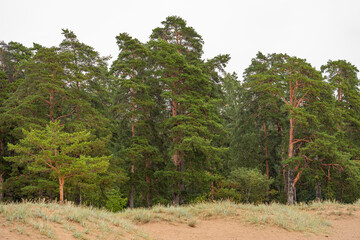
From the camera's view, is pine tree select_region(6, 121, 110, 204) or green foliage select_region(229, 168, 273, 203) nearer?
pine tree select_region(6, 121, 110, 204)

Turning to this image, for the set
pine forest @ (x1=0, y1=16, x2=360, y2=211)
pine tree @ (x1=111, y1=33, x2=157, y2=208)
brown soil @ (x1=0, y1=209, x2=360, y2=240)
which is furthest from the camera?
pine tree @ (x1=111, y1=33, x2=157, y2=208)

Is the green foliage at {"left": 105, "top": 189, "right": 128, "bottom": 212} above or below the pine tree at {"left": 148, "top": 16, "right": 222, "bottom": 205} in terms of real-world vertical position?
below

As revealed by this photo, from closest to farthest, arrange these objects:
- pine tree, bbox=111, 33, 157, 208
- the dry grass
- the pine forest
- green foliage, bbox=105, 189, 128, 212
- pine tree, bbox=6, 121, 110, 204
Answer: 1. the dry grass
2. pine tree, bbox=6, 121, 110, 204
3. the pine forest
4. pine tree, bbox=111, 33, 157, 208
5. green foliage, bbox=105, 189, 128, 212

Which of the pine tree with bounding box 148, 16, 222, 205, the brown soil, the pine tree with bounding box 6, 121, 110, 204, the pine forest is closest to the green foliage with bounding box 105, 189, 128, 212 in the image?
the pine forest

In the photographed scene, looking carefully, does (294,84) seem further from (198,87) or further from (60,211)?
(60,211)

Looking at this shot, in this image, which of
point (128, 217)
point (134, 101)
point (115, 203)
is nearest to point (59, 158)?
point (128, 217)

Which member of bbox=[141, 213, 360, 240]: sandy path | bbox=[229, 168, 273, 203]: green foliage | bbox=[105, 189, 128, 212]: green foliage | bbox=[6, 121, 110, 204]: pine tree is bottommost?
bbox=[105, 189, 128, 212]: green foliage

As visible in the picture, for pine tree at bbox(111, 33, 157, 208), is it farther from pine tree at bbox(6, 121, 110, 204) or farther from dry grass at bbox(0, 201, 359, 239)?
dry grass at bbox(0, 201, 359, 239)

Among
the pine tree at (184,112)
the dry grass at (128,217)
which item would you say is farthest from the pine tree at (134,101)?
the dry grass at (128,217)

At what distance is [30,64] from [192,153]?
12.9m

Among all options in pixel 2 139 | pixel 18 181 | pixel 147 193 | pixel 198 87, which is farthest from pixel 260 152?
pixel 2 139

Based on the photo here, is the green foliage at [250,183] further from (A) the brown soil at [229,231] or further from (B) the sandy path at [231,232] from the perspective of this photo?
(B) the sandy path at [231,232]

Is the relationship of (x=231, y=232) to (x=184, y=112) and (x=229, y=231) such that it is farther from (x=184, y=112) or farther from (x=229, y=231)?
(x=184, y=112)

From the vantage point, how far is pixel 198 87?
70.5ft
